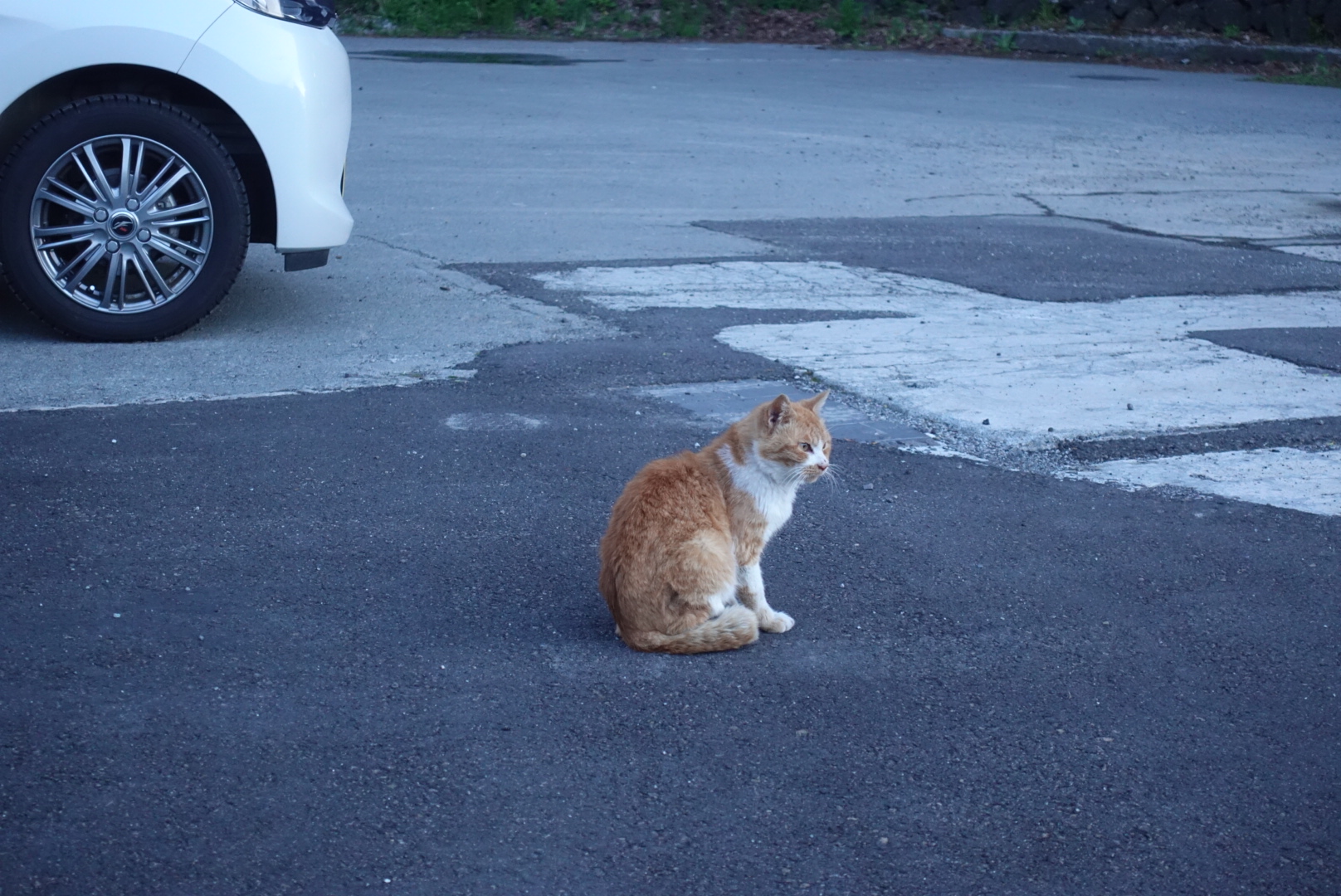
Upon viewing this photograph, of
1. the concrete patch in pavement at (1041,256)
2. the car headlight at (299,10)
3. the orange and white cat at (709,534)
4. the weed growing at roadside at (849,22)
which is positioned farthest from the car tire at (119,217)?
the weed growing at roadside at (849,22)

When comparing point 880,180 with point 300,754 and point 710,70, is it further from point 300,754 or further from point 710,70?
point 300,754

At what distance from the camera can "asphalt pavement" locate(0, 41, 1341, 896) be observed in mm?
2945

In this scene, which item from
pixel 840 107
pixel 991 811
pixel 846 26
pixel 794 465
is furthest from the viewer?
pixel 846 26

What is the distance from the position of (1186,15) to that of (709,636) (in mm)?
21833

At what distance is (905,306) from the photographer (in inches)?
298

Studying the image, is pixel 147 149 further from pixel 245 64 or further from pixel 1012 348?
pixel 1012 348

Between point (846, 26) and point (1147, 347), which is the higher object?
point (846, 26)

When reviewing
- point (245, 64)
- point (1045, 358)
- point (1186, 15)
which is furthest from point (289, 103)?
point (1186, 15)

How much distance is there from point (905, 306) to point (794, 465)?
12.3 ft

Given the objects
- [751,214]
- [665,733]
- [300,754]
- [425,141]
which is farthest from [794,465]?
[425,141]

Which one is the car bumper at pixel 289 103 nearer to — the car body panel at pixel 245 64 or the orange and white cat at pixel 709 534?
the car body panel at pixel 245 64

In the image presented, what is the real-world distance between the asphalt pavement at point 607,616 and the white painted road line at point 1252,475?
0.03 m

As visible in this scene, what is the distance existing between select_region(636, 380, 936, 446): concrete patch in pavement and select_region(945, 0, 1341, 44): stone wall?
1873cm

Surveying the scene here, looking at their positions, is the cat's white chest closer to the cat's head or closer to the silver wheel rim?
the cat's head
